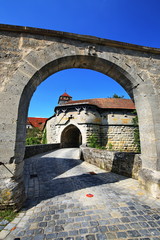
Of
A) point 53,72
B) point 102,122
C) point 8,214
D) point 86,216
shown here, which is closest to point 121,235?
point 86,216

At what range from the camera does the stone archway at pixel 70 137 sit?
1410 centimetres

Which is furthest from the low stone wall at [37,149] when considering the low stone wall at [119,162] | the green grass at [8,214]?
the green grass at [8,214]

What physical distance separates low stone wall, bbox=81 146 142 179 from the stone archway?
8187 millimetres

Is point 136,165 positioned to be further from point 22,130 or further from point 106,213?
point 22,130

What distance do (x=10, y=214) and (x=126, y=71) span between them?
13.2 ft

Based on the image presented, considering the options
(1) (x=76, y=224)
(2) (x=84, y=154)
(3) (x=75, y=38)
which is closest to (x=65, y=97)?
(2) (x=84, y=154)

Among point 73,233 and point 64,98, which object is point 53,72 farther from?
point 64,98

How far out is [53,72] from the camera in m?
3.16

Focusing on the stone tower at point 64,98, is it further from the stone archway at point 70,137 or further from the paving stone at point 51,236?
the paving stone at point 51,236

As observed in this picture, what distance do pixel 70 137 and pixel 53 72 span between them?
45.0ft

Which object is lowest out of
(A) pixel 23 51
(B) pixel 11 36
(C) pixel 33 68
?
(C) pixel 33 68

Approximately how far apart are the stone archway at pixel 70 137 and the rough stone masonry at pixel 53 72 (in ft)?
35.2

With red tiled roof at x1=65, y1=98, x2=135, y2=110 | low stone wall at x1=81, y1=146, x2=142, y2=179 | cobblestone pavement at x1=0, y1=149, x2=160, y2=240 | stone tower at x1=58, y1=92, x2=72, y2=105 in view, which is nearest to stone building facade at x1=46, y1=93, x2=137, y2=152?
red tiled roof at x1=65, y1=98, x2=135, y2=110

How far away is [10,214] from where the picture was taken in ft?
6.57
